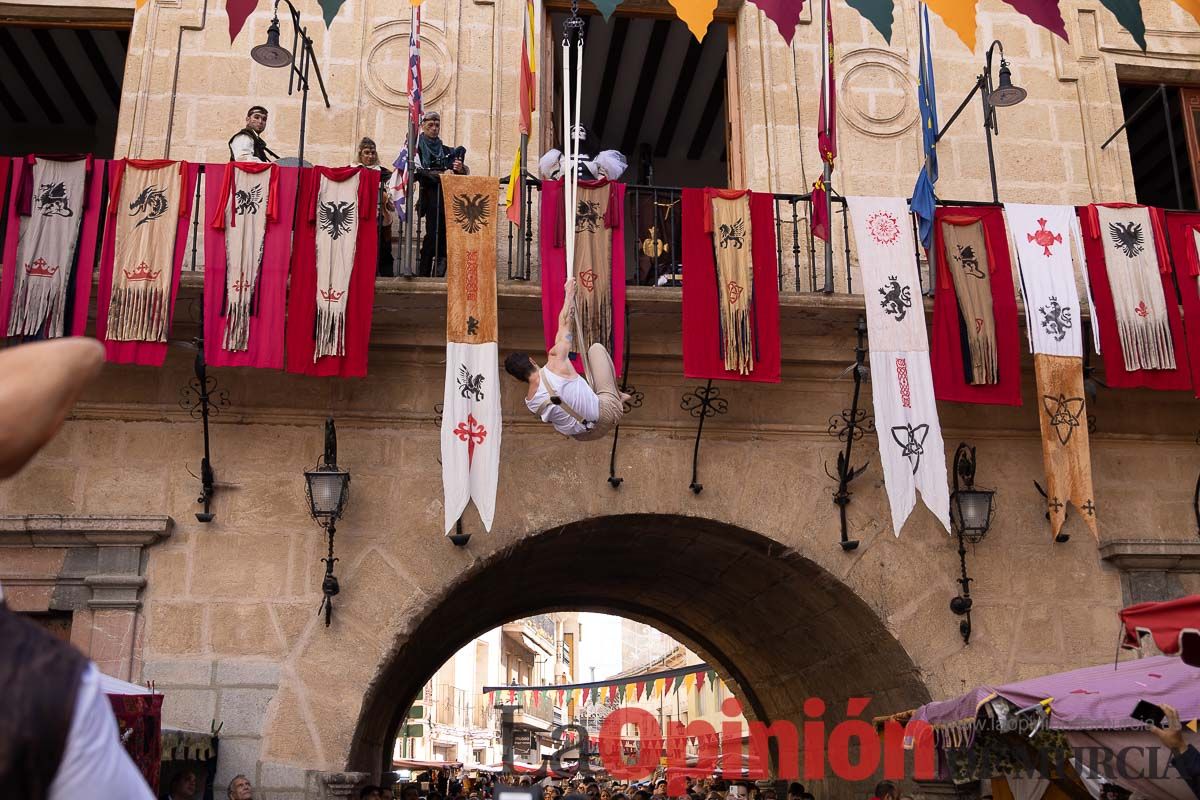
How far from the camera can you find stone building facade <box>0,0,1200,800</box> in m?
7.42

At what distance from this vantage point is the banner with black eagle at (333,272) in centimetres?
744

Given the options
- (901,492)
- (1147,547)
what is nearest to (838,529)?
(901,492)

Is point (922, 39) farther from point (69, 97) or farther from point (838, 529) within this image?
point (69, 97)

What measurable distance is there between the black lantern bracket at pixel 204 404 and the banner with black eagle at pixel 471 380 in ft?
5.39

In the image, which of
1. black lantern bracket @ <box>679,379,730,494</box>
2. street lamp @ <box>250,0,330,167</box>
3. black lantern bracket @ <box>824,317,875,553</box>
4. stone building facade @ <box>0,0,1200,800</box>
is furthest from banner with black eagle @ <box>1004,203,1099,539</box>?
street lamp @ <box>250,0,330,167</box>

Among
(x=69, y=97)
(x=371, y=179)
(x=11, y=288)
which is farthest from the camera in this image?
(x=69, y=97)

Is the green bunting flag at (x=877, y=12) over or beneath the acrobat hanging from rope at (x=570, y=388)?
over

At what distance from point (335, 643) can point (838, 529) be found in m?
3.62

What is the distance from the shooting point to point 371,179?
7738 mm

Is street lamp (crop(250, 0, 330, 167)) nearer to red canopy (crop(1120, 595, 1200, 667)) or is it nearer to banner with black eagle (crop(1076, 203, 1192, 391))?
banner with black eagle (crop(1076, 203, 1192, 391))

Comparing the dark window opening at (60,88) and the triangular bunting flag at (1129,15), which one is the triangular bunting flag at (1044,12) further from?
the dark window opening at (60,88)

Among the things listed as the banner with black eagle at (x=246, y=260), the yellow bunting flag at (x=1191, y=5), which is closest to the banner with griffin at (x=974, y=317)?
the yellow bunting flag at (x=1191, y=5)

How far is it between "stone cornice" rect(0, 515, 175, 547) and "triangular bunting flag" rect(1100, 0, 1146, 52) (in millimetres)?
7768

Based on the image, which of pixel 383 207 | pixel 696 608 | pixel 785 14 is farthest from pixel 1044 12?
pixel 696 608
